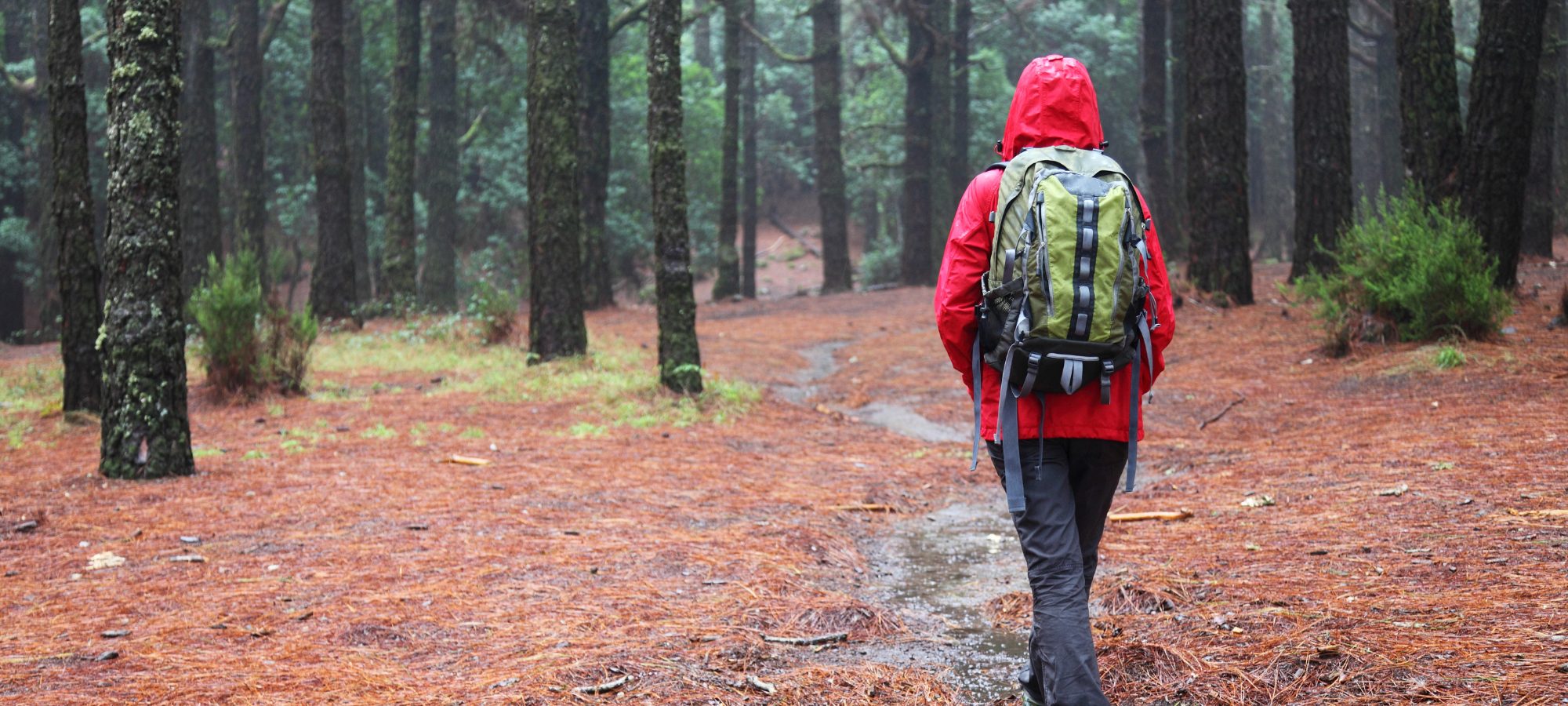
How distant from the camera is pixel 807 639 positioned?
4.36m

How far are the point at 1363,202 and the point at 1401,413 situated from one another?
3.50 metres

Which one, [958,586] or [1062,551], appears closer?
[1062,551]

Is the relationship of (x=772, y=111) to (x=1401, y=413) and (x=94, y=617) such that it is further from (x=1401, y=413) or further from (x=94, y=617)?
(x=94, y=617)

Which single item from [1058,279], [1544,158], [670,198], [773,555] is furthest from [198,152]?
[1544,158]

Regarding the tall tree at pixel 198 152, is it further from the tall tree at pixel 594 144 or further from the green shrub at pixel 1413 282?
the green shrub at pixel 1413 282

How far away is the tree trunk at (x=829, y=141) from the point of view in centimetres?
2544

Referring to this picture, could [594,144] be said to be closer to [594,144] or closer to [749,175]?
[594,144]

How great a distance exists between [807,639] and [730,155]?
20.6 meters

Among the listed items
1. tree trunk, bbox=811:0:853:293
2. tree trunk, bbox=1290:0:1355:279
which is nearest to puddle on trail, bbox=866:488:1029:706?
tree trunk, bbox=1290:0:1355:279

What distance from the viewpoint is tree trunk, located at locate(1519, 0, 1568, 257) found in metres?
14.6

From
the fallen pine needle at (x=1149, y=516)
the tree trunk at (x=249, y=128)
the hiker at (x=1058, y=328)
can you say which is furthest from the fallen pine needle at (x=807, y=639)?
the tree trunk at (x=249, y=128)

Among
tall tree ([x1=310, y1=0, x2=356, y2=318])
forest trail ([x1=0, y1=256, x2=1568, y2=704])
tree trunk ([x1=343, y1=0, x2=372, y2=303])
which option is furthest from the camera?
tree trunk ([x1=343, y1=0, x2=372, y2=303])

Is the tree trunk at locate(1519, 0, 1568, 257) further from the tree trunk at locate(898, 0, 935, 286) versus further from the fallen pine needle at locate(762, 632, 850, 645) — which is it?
the fallen pine needle at locate(762, 632, 850, 645)

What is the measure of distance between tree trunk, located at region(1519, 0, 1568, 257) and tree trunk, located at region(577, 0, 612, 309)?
44.8 ft
